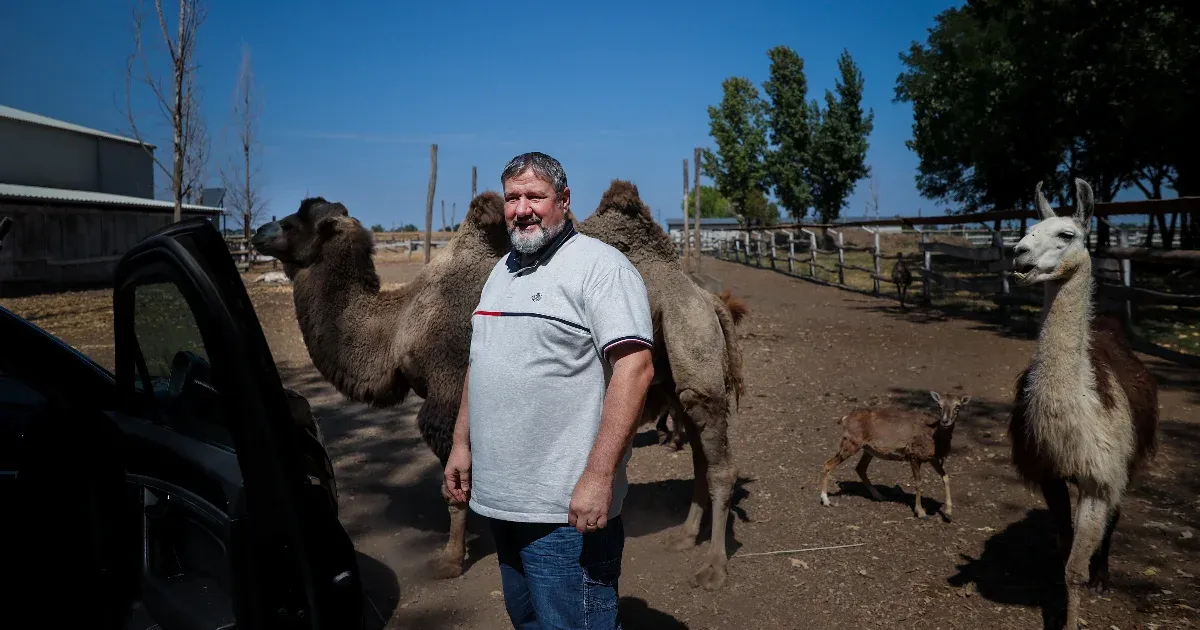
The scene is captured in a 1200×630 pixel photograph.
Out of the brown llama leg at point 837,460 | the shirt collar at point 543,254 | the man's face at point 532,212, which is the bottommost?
the brown llama leg at point 837,460

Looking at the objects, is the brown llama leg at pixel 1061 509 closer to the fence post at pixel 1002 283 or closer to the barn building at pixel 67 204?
the fence post at pixel 1002 283

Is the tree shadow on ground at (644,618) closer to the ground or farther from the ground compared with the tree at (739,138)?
closer to the ground

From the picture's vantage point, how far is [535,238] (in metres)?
2.50

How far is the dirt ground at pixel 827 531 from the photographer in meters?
4.16

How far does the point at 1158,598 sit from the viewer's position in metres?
4.05

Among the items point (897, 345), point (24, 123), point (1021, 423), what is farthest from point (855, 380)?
point (24, 123)

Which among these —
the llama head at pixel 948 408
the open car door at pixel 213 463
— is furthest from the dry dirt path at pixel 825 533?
the open car door at pixel 213 463

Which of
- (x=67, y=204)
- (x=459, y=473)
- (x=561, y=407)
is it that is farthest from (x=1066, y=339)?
(x=67, y=204)

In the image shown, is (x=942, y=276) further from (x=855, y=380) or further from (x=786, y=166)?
(x=786, y=166)

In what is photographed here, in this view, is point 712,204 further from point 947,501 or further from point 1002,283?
point 947,501

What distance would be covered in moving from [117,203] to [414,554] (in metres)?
27.7

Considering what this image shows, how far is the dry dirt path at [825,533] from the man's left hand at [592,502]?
2.12 m

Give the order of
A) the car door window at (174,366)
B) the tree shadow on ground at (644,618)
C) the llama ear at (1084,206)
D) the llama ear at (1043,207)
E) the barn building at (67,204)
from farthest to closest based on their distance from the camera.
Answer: the barn building at (67,204) < the llama ear at (1043,207) < the llama ear at (1084,206) < the tree shadow on ground at (644,618) < the car door window at (174,366)

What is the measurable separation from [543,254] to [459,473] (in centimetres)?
88
